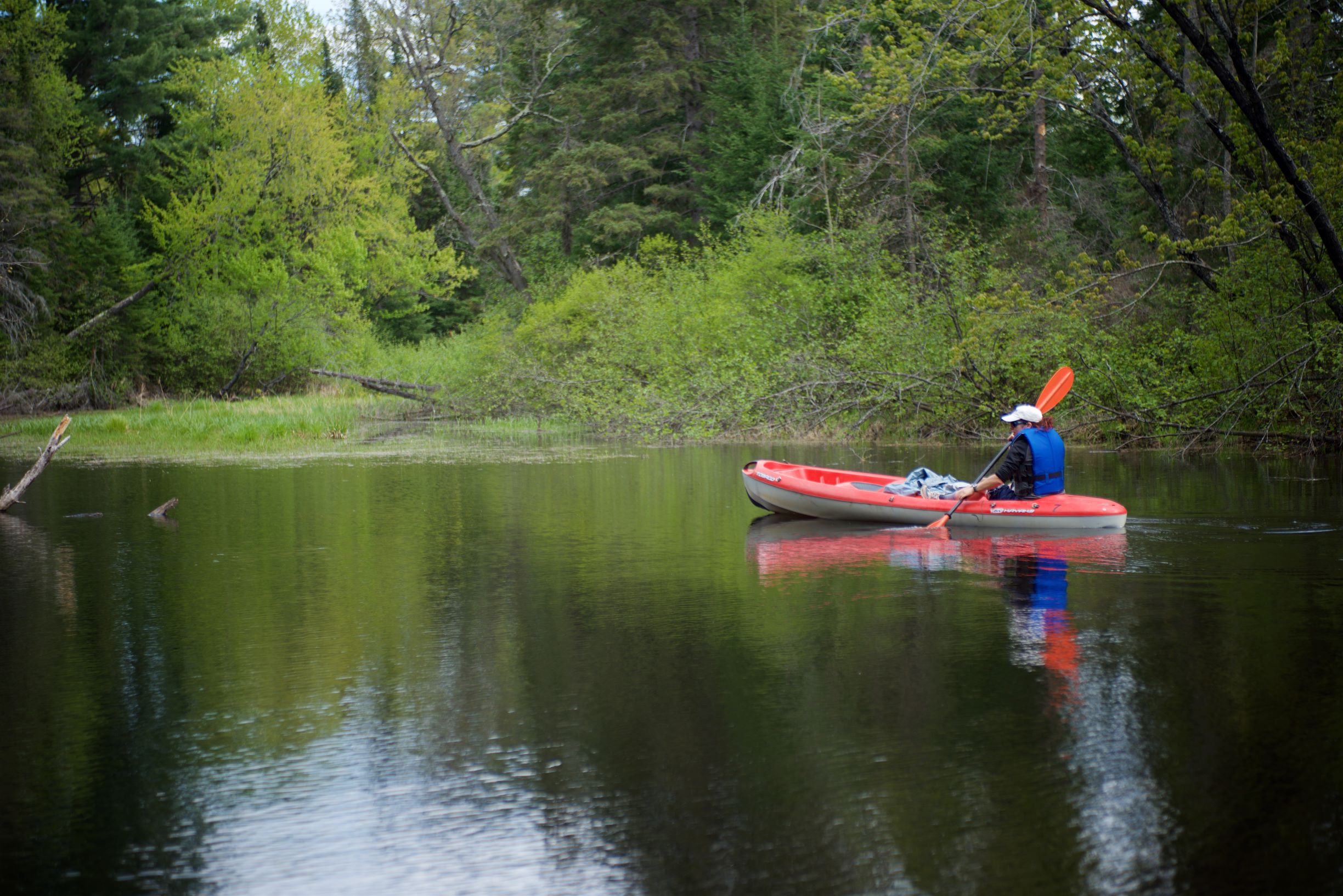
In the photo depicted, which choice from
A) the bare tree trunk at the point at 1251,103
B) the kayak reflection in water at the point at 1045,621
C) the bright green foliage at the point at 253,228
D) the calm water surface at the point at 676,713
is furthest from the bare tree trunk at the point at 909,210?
the bright green foliage at the point at 253,228

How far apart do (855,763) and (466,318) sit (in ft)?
160

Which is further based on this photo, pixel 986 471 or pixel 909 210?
pixel 909 210

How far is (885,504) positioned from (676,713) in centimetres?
687

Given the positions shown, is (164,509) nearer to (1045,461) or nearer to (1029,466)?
(1029,466)

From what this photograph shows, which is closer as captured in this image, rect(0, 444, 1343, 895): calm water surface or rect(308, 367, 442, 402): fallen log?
rect(0, 444, 1343, 895): calm water surface

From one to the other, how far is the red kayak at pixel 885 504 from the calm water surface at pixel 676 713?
0.76 ft

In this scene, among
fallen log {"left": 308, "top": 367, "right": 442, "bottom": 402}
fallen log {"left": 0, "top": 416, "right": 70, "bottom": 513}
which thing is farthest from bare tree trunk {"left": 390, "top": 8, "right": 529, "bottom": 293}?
fallen log {"left": 0, "top": 416, "right": 70, "bottom": 513}

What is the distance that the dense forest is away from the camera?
17922mm

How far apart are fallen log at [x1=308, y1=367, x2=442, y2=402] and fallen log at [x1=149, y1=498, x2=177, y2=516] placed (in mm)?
18607

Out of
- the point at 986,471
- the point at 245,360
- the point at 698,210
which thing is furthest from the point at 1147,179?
the point at 245,360

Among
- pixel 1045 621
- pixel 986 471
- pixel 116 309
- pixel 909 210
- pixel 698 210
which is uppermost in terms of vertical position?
pixel 698 210

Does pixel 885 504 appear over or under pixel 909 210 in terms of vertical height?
under

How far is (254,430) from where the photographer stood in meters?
26.1

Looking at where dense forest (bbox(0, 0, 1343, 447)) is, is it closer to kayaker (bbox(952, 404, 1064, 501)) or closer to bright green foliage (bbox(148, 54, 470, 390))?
bright green foliage (bbox(148, 54, 470, 390))
